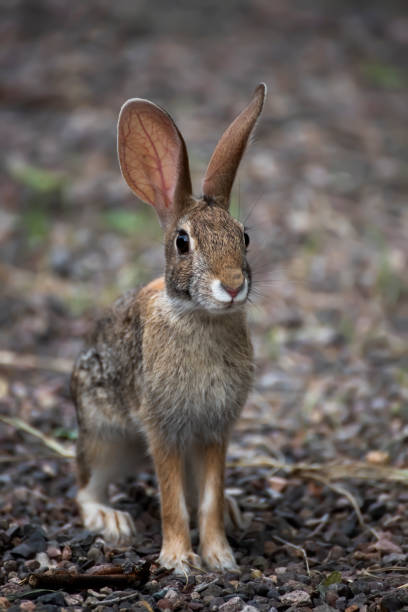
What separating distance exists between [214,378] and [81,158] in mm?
6839

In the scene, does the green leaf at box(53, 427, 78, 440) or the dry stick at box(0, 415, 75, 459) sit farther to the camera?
the green leaf at box(53, 427, 78, 440)

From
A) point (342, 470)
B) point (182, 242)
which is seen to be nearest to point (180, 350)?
point (182, 242)

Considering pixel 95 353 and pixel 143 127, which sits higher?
pixel 143 127

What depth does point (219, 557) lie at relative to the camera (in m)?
4.89

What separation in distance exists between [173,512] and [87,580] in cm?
78

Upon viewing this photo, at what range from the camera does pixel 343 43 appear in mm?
14320

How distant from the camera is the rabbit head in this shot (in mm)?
4445

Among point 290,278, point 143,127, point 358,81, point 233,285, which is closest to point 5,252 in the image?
point 290,278

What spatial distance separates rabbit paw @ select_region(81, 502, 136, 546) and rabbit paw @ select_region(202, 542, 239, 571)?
1.66 ft

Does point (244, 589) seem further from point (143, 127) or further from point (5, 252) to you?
point (5, 252)

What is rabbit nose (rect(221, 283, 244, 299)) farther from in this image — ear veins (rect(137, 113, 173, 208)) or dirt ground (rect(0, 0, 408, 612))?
dirt ground (rect(0, 0, 408, 612))

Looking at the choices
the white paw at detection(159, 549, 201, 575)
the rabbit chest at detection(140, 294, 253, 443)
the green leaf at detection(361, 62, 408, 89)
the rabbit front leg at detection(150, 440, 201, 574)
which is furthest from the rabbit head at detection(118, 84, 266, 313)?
the green leaf at detection(361, 62, 408, 89)

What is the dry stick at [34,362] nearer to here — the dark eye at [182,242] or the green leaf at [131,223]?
the green leaf at [131,223]

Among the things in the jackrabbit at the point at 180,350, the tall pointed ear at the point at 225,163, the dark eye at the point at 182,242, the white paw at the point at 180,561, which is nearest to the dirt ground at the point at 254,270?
the white paw at the point at 180,561
